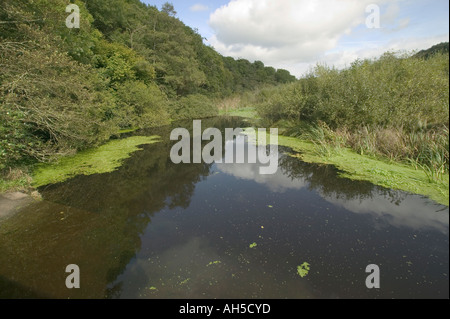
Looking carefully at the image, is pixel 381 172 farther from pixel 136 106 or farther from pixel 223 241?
pixel 136 106

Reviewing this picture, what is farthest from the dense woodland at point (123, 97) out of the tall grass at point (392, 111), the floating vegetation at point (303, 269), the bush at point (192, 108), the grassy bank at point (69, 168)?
the bush at point (192, 108)

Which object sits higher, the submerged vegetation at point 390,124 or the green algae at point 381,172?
the submerged vegetation at point 390,124

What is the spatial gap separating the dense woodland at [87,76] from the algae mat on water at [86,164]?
1.48 feet

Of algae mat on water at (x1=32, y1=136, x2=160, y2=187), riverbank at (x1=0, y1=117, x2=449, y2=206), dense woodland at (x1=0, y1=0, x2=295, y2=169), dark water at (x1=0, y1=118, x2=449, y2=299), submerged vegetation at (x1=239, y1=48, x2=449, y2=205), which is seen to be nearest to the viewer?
dark water at (x1=0, y1=118, x2=449, y2=299)

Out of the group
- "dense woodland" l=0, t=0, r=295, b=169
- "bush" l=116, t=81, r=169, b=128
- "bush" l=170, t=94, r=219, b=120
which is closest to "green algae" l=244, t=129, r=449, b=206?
"dense woodland" l=0, t=0, r=295, b=169

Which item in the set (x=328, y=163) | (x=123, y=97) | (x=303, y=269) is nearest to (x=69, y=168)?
(x=303, y=269)

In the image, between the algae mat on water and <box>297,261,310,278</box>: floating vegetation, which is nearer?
<box>297,261,310,278</box>: floating vegetation

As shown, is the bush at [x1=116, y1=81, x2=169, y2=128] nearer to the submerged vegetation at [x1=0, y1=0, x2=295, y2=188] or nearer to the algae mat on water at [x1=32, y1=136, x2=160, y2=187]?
the submerged vegetation at [x1=0, y1=0, x2=295, y2=188]

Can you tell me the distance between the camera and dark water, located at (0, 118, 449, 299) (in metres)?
2.96

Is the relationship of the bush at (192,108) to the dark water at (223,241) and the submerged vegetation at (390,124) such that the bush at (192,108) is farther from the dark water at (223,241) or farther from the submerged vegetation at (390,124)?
the dark water at (223,241)

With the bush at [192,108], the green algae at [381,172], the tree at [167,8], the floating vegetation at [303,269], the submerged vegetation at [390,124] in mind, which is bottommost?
the floating vegetation at [303,269]

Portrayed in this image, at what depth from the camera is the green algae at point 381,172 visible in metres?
5.59

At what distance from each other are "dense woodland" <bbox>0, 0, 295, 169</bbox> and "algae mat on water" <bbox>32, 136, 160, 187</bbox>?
45cm
